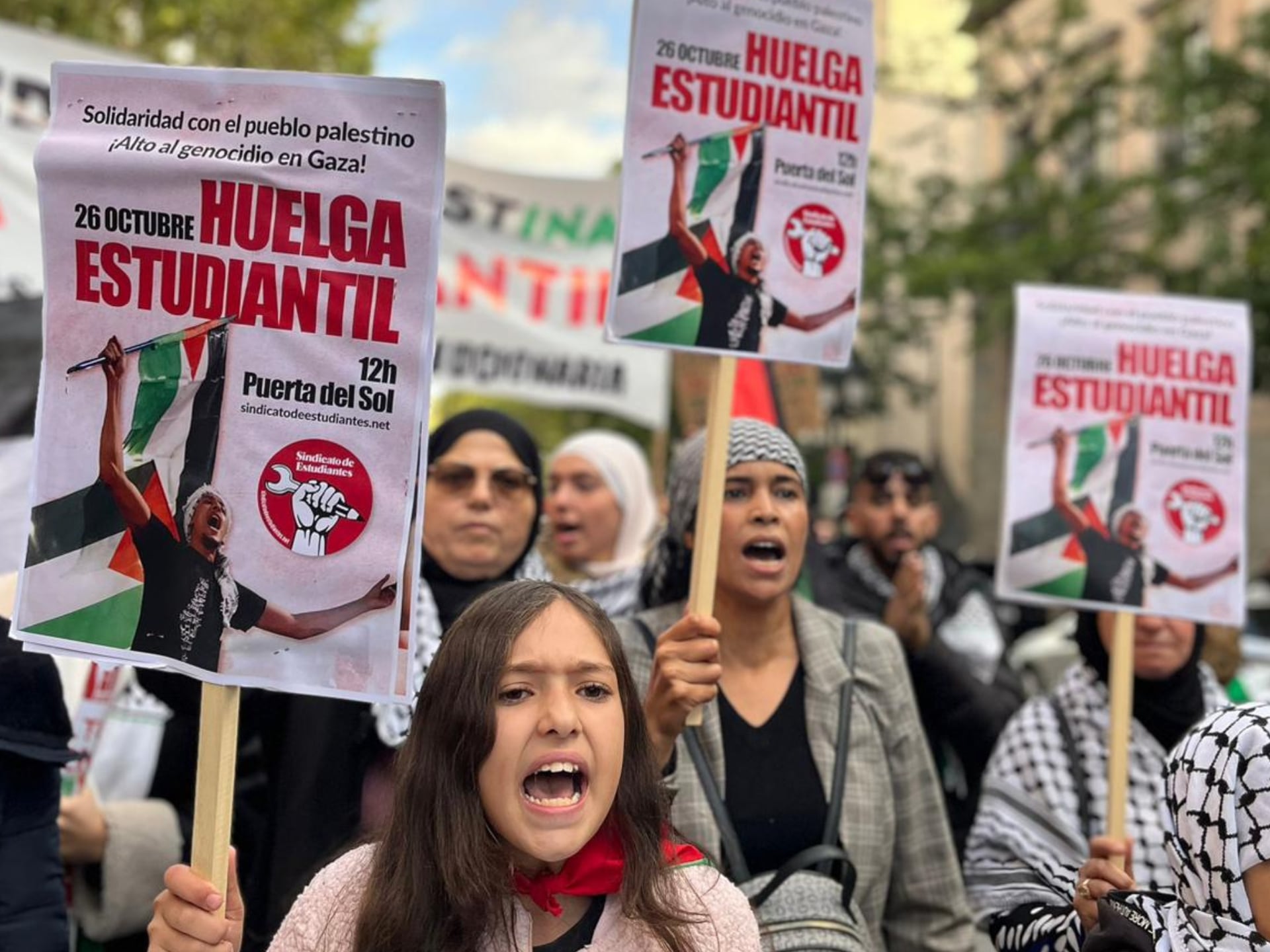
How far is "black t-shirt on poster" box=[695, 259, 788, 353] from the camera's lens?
3215 millimetres

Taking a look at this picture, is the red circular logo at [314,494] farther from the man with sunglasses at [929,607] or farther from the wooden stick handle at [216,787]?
the man with sunglasses at [929,607]

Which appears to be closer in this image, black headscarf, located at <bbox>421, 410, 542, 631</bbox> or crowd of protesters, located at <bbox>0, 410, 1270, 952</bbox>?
crowd of protesters, located at <bbox>0, 410, 1270, 952</bbox>

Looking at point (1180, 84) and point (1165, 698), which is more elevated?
point (1180, 84)

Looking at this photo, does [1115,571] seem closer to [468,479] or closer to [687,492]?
[687,492]

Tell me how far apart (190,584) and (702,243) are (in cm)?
129

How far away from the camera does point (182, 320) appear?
246 cm

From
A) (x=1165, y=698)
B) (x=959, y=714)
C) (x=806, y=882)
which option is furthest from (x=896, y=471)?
(x=806, y=882)

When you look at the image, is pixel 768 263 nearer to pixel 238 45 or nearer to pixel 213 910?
pixel 213 910

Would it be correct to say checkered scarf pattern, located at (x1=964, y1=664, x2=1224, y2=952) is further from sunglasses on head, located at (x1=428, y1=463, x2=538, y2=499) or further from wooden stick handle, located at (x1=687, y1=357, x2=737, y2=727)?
sunglasses on head, located at (x1=428, y1=463, x2=538, y2=499)

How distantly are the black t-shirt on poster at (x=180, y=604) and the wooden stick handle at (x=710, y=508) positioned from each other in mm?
918

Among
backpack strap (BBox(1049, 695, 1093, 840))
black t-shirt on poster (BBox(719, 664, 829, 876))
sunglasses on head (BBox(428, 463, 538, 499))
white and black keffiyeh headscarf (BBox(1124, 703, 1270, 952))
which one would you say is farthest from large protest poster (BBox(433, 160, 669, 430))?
white and black keffiyeh headscarf (BBox(1124, 703, 1270, 952))

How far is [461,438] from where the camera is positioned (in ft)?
12.9

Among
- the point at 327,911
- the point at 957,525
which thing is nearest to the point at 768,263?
the point at 327,911

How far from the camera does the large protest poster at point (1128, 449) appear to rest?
3791 millimetres
